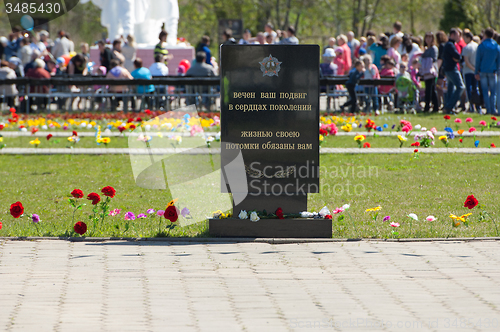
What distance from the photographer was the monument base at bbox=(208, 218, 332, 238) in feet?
22.7

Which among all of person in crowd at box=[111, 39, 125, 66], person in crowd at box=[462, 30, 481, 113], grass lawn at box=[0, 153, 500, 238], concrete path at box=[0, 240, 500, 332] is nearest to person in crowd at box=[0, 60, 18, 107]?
person in crowd at box=[111, 39, 125, 66]

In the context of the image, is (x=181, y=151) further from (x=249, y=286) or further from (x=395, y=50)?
(x=395, y=50)

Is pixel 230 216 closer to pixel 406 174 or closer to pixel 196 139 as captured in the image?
pixel 406 174

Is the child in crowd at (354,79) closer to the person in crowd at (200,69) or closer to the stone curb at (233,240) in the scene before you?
the person in crowd at (200,69)

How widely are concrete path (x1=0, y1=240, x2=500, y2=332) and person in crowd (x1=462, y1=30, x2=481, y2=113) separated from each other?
13300mm

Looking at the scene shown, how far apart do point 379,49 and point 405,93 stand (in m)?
3.21

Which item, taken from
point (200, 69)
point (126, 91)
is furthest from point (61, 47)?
point (200, 69)

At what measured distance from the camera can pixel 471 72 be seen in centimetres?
1941

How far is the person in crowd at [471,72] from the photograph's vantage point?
18.9 meters

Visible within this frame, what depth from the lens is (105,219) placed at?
7.88m

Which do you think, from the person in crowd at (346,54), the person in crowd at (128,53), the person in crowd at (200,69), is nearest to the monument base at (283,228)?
A: the person in crowd at (200,69)

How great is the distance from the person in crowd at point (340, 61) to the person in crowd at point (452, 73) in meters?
4.71

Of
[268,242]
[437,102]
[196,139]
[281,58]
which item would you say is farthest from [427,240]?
[437,102]

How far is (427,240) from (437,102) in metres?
13.5
